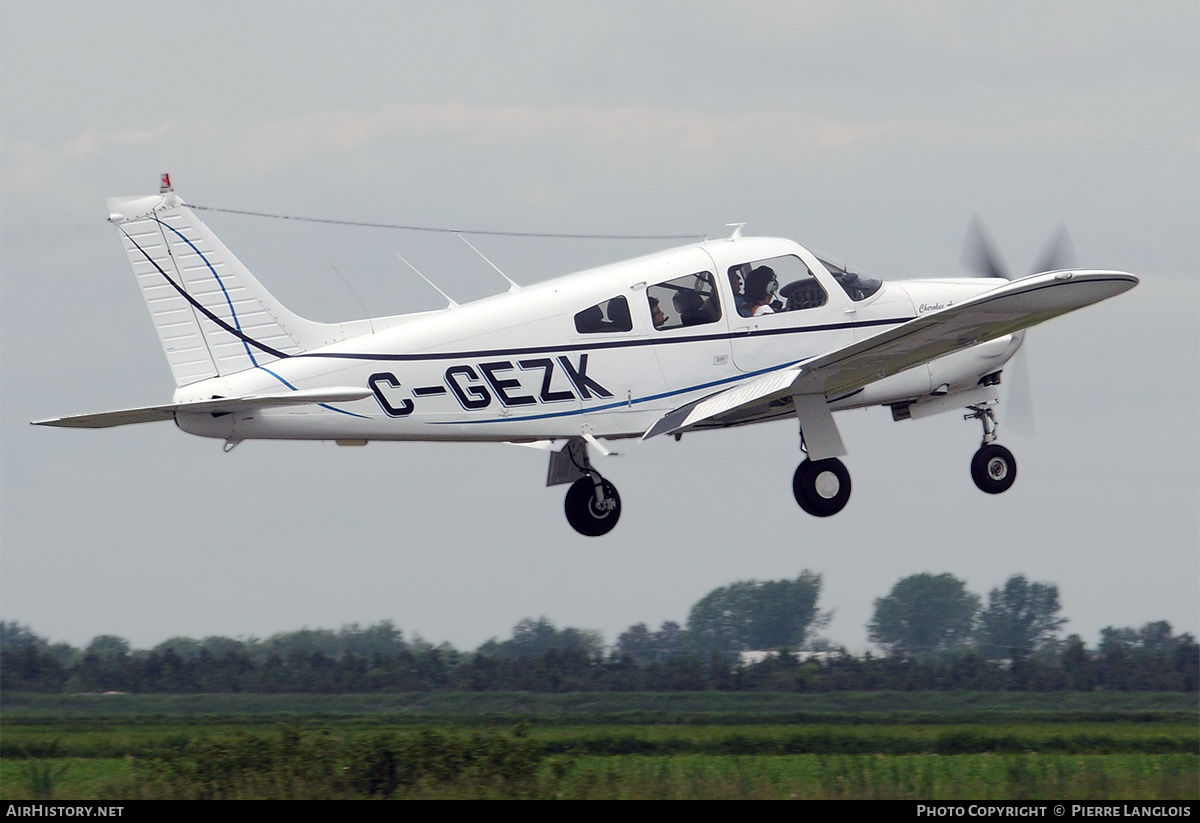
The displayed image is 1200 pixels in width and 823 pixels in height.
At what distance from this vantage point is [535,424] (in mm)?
18859

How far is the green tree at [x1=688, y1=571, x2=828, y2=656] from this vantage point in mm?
25328

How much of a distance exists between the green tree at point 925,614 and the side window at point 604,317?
31.1 feet

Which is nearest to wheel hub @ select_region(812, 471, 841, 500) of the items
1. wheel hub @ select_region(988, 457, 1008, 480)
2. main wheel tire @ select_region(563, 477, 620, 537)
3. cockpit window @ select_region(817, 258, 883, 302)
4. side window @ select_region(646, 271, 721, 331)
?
cockpit window @ select_region(817, 258, 883, 302)

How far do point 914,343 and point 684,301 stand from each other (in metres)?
2.57

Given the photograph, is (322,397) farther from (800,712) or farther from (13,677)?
(13,677)

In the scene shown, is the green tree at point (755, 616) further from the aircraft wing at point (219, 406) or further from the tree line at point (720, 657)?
the aircraft wing at point (219, 406)

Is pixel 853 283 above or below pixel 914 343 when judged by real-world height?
above

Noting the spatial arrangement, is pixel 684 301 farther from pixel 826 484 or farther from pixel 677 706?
pixel 677 706

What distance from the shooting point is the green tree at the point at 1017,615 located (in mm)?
26078

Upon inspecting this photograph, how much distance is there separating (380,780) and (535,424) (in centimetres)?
470

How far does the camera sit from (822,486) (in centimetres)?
1938

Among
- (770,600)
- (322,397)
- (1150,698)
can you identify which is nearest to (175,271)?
(322,397)

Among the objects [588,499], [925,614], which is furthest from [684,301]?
[925,614]

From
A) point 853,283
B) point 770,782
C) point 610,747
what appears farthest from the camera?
point 853,283
